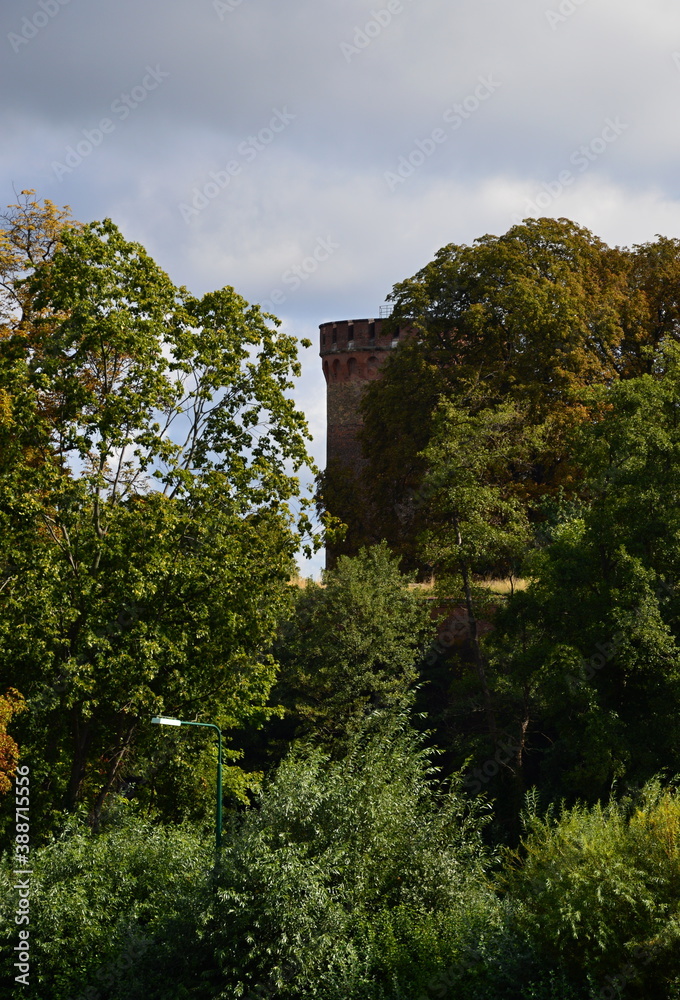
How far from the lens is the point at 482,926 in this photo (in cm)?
1395

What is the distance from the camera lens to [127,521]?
22094mm

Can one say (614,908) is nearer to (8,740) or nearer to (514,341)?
(8,740)

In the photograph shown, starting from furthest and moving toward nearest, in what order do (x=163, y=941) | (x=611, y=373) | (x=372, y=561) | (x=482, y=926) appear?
(x=611, y=373)
(x=372, y=561)
(x=163, y=941)
(x=482, y=926)

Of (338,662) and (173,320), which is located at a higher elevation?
(173,320)

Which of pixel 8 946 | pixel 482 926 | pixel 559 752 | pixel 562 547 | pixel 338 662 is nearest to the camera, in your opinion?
pixel 482 926

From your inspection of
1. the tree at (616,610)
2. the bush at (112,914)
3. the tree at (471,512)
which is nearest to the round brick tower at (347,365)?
the tree at (471,512)

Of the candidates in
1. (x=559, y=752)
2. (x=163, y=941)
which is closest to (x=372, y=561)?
(x=559, y=752)

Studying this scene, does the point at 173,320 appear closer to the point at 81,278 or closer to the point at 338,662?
the point at 81,278

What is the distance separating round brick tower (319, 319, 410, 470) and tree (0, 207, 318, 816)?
2995 centimetres

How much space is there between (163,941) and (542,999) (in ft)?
16.3

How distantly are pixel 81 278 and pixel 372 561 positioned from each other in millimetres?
14704

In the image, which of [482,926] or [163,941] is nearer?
[482,926]

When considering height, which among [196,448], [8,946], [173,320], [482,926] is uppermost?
[173,320]

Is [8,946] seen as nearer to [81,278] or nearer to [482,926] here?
Result: [482,926]
